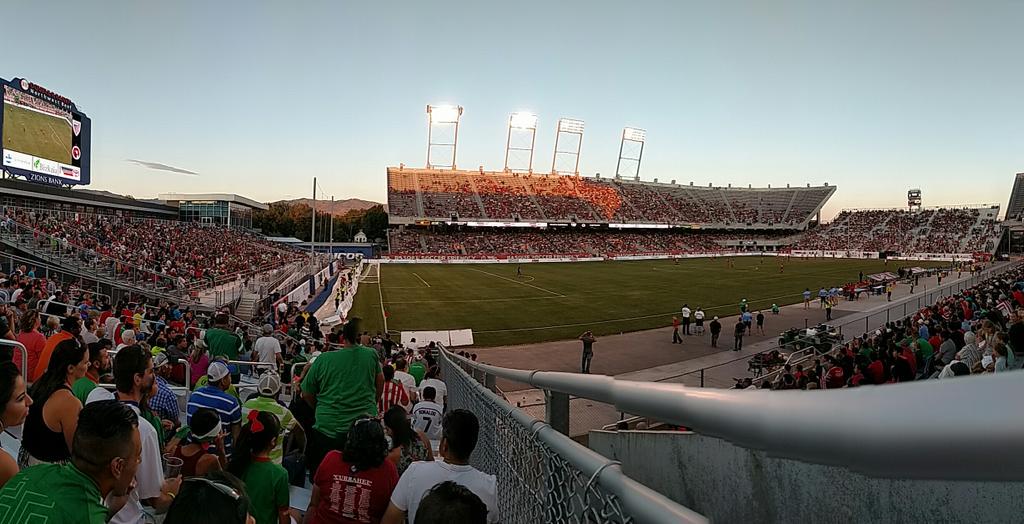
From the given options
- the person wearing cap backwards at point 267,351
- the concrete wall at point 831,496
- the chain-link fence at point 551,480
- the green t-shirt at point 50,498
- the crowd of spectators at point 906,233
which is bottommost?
the person wearing cap backwards at point 267,351

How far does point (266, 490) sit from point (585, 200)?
97.2 m

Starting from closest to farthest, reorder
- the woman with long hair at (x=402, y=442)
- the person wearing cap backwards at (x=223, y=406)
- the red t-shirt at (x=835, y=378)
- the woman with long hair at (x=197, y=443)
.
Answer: the woman with long hair at (x=197, y=443), the woman with long hair at (x=402, y=442), the person wearing cap backwards at (x=223, y=406), the red t-shirt at (x=835, y=378)

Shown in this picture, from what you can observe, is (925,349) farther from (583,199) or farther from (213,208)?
(583,199)

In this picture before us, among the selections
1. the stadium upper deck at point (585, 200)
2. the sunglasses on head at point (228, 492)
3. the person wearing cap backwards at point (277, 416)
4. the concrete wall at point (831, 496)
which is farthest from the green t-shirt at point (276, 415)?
the stadium upper deck at point (585, 200)

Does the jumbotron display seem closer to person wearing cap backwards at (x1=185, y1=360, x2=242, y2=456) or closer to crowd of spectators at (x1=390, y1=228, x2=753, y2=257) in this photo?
person wearing cap backwards at (x1=185, y1=360, x2=242, y2=456)

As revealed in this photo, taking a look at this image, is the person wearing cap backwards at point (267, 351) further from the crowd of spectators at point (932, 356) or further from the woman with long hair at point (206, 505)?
the crowd of spectators at point (932, 356)

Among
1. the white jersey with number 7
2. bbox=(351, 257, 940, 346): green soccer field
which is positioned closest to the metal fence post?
the white jersey with number 7

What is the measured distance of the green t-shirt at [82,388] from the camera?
4.57 meters

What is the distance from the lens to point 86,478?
2559 millimetres

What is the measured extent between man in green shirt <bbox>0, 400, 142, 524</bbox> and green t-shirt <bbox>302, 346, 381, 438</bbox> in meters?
1.89

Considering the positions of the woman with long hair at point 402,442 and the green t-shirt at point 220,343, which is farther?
the green t-shirt at point 220,343

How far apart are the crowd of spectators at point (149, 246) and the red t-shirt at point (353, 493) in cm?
2264

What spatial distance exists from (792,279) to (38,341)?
153ft

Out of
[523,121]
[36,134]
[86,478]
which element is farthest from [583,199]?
[86,478]
